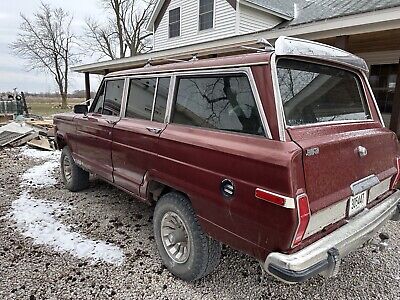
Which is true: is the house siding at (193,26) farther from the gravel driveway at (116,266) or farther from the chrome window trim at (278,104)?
the chrome window trim at (278,104)

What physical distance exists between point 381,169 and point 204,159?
1.62 meters

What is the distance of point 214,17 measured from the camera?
11672mm

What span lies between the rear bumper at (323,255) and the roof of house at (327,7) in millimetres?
6313

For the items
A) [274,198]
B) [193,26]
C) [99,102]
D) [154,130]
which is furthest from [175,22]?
[274,198]

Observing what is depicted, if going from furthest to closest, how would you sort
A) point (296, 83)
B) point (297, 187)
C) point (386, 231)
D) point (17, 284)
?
point (386, 231), point (17, 284), point (296, 83), point (297, 187)

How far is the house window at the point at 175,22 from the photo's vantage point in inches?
522

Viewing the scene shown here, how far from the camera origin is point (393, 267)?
3.04 metres

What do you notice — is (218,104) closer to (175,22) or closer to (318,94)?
(318,94)

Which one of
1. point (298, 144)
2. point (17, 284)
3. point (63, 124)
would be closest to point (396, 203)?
point (298, 144)

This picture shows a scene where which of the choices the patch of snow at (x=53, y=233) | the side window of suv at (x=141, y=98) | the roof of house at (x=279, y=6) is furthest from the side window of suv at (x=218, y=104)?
the roof of house at (x=279, y=6)

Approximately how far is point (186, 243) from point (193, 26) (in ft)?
37.8

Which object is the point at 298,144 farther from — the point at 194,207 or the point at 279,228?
the point at 194,207

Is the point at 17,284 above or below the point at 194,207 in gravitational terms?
below

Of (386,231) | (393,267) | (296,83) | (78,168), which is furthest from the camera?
(78,168)
